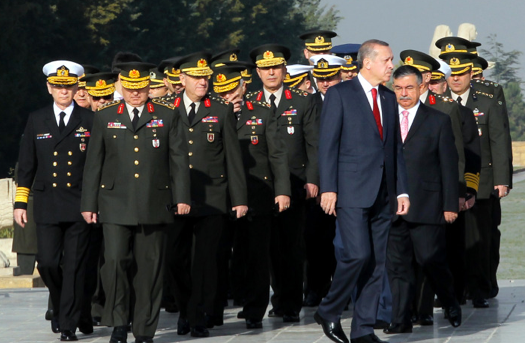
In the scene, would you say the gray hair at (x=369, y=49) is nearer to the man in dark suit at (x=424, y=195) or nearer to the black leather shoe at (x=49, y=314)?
the man in dark suit at (x=424, y=195)

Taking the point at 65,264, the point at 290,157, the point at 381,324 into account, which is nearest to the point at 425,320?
the point at 381,324

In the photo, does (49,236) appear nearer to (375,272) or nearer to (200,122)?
(200,122)

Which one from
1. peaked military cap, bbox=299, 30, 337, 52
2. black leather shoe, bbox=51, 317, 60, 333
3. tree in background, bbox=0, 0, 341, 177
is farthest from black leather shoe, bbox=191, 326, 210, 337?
tree in background, bbox=0, 0, 341, 177

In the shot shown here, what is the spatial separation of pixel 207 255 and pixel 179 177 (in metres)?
0.90

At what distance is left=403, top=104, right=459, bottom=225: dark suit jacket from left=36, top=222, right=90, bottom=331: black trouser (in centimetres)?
267

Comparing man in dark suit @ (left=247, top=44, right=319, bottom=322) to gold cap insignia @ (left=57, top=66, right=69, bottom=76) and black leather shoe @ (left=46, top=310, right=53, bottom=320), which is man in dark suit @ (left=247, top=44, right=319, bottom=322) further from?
black leather shoe @ (left=46, top=310, right=53, bottom=320)

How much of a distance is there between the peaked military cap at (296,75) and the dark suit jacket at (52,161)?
3.31 meters

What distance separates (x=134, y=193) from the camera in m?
9.36

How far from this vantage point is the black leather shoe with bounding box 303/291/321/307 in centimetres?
1196

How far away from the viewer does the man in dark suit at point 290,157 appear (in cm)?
1106

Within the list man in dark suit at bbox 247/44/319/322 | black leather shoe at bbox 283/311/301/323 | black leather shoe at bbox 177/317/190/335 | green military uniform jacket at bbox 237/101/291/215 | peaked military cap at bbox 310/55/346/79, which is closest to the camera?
black leather shoe at bbox 177/317/190/335

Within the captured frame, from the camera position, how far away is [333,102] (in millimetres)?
8719

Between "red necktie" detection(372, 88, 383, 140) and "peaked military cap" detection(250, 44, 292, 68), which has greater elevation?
"peaked military cap" detection(250, 44, 292, 68)

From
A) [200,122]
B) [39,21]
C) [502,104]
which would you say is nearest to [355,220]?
[200,122]
